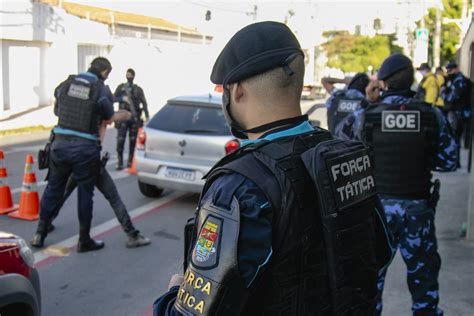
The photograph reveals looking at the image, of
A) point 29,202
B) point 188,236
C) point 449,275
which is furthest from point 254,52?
point 29,202

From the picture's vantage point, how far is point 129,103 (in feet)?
34.3

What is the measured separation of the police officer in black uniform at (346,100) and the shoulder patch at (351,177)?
5856 millimetres

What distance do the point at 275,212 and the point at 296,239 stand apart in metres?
0.11

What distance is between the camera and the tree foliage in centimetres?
6131

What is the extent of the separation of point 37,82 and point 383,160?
1992cm

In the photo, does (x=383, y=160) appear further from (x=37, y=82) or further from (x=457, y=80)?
(x=37, y=82)

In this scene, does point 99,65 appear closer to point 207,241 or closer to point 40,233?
point 40,233

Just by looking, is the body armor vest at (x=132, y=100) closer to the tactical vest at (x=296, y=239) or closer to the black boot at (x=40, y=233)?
the black boot at (x=40, y=233)

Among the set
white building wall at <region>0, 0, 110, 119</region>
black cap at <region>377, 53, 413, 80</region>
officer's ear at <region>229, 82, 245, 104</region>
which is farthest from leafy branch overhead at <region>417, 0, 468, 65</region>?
officer's ear at <region>229, 82, 245, 104</region>

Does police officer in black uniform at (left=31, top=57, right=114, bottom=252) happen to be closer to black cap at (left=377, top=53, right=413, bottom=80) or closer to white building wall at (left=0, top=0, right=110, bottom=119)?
black cap at (left=377, top=53, right=413, bottom=80)

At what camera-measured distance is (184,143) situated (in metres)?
7.63

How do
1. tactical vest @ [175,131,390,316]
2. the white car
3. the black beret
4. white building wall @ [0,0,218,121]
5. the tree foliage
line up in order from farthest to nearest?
the tree foliage
white building wall @ [0,0,218,121]
the white car
the black beret
tactical vest @ [175,131,390,316]

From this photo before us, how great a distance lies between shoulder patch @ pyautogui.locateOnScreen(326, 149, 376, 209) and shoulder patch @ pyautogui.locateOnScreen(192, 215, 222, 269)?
1.25ft

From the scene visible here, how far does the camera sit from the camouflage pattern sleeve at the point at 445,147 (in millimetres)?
3701
